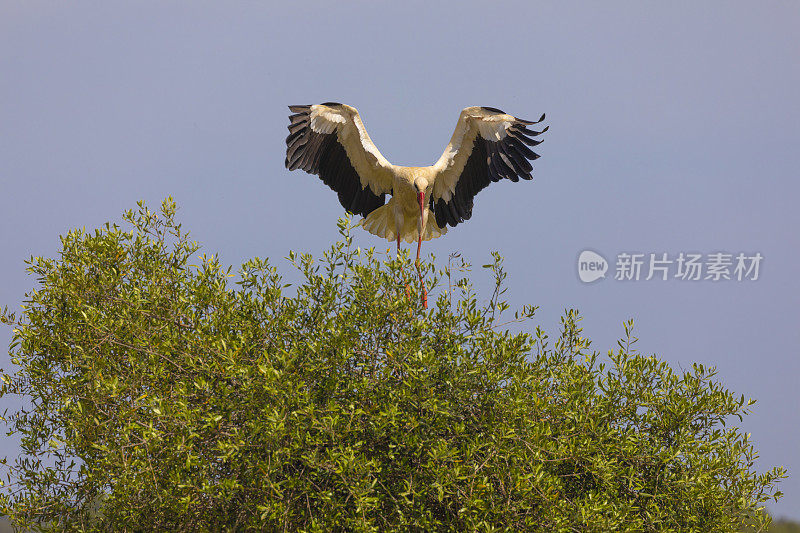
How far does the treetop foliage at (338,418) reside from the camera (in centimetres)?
724

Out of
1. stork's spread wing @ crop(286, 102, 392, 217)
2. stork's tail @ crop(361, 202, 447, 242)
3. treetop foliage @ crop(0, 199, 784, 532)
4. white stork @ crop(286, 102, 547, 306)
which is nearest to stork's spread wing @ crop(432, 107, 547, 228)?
white stork @ crop(286, 102, 547, 306)

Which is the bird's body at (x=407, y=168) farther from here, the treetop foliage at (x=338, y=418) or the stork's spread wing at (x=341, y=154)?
the treetop foliage at (x=338, y=418)

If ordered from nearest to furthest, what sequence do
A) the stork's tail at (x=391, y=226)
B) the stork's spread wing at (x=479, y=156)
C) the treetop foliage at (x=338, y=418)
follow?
the treetop foliage at (x=338, y=418), the stork's spread wing at (x=479, y=156), the stork's tail at (x=391, y=226)

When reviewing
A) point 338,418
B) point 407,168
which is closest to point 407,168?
point 407,168

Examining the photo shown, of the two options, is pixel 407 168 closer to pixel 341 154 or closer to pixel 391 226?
pixel 341 154

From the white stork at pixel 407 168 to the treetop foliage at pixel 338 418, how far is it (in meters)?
3.77

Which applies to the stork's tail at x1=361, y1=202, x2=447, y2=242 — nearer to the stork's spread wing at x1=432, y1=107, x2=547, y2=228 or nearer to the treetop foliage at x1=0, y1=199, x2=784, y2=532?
the stork's spread wing at x1=432, y1=107, x2=547, y2=228

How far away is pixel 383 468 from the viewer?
25.2 feet

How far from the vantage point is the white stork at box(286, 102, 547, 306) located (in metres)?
12.2

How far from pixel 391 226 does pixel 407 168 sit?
1400mm

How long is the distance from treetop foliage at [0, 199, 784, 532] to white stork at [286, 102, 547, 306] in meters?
3.77

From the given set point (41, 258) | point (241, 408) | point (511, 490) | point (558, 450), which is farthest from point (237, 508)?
point (41, 258)

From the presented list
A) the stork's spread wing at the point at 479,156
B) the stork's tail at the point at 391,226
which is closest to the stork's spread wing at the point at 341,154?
the stork's tail at the point at 391,226

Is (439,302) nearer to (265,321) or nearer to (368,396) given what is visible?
(368,396)
